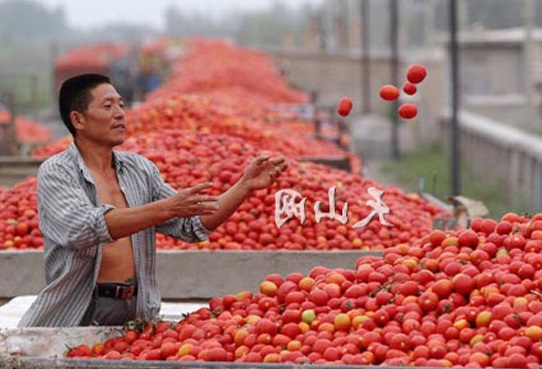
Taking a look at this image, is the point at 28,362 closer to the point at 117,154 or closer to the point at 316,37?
the point at 117,154

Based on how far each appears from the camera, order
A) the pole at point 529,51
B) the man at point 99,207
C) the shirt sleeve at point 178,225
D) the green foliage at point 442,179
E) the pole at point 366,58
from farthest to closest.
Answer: the pole at point 366,58
the pole at point 529,51
the green foliage at point 442,179
the shirt sleeve at point 178,225
the man at point 99,207

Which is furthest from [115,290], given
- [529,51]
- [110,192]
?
[529,51]

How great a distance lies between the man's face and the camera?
538 centimetres

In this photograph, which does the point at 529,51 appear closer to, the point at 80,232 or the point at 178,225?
the point at 178,225

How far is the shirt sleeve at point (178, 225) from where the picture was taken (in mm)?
5625

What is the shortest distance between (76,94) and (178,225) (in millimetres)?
712

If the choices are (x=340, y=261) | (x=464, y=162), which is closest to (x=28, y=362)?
(x=340, y=261)

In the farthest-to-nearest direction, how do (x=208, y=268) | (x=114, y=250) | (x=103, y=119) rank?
1. (x=208, y=268)
2. (x=114, y=250)
3. (x=103, y=119)

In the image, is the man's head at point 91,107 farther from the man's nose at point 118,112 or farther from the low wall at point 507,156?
the low wall at point 507,156

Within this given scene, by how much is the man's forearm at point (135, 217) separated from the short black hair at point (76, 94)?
54 cm

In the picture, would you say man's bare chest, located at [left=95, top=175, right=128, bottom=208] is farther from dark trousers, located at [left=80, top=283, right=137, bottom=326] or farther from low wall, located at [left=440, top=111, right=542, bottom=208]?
low wall, located at [left=440, top=111, right=542, bottom=208]

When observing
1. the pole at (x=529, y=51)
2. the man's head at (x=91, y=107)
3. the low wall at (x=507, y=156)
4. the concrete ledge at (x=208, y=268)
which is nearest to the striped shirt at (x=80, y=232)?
the man's head at (x=91, y=107)

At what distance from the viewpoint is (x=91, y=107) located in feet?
17.6

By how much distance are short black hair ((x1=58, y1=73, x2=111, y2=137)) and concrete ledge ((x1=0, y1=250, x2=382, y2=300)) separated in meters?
2.20
